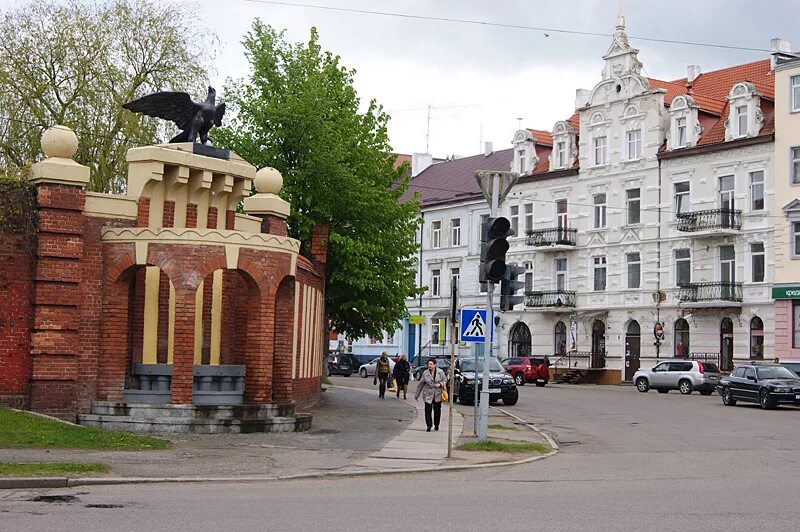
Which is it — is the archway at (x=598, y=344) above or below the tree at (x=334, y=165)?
below

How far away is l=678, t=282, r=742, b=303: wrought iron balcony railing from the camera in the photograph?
52.5 metres

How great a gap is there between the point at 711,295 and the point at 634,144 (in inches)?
391

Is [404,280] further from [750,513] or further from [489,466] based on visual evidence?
[750,513]

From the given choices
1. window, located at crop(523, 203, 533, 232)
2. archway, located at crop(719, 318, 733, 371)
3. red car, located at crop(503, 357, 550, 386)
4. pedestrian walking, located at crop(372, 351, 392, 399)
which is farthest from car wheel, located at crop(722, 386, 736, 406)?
window, located at crop(523, 203, 533, 232)

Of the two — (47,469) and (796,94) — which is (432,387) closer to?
(47,469)

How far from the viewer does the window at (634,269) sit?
58.5 meters

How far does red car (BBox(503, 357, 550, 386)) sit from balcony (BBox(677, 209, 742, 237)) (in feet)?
31.0

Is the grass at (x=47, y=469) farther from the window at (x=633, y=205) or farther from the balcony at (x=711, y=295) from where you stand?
the window at (x=633, y=205)

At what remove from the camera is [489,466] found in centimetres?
1834

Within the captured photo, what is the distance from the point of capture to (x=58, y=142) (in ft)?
69.7

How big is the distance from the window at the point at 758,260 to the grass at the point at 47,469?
138ft

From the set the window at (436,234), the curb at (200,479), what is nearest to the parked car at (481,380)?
the curb at (200,479)

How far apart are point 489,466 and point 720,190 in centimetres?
3919

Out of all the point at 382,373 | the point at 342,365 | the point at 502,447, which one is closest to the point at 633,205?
the point at 342,365
